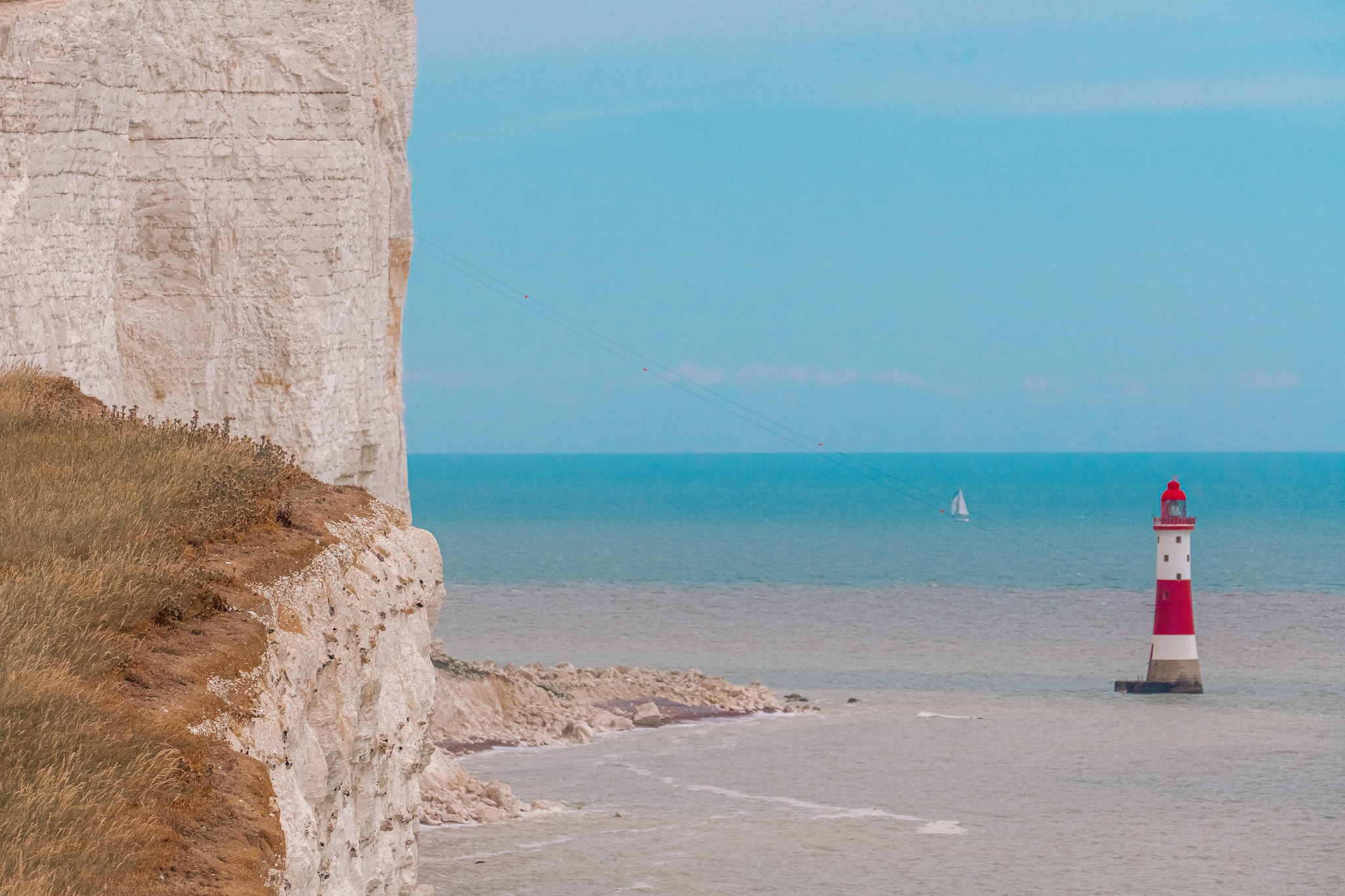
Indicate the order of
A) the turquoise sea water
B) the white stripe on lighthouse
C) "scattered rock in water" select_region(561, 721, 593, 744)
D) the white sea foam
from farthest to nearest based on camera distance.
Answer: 1. the turquoise sea water
2. the white stripe on lighthouse
3. "scattered rock in water" select_region(561, 721, 593, 744)
4. the white sea foam

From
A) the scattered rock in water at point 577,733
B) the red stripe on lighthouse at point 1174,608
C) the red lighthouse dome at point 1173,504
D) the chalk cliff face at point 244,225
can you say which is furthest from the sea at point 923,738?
the chalk cliff face at point 244,225

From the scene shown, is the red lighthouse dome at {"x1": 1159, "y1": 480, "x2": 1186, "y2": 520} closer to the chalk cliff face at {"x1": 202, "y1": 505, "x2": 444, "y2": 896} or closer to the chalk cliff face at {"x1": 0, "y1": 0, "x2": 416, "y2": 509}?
the chalk cliff face at {"x1": 0, "y1": 0, "x2": 416, "y2": 509}

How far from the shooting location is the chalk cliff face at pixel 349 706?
25.5 ft

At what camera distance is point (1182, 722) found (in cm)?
3341

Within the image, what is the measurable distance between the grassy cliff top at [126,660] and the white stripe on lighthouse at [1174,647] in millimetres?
30068

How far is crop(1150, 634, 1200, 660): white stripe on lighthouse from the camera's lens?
37219 mm

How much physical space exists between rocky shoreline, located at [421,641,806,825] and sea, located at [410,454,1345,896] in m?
0.64

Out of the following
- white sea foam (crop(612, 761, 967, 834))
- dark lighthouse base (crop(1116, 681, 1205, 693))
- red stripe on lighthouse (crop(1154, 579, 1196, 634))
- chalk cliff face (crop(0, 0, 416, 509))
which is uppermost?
chalk cliff face (crop(0, 0, 416, 509))

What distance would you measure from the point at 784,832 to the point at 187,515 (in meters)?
14.8

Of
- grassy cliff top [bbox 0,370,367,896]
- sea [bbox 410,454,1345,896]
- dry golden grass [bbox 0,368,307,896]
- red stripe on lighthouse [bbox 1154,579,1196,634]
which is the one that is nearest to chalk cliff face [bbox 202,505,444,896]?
grassy cliff top [bbox 0,370,367,896]

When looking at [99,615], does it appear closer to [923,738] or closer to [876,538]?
[923,738]

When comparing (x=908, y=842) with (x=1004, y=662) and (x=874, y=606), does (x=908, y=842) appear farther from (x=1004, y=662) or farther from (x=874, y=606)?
(x=874, y=606)

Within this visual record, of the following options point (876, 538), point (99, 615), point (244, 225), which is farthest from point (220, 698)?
point (876, 538)

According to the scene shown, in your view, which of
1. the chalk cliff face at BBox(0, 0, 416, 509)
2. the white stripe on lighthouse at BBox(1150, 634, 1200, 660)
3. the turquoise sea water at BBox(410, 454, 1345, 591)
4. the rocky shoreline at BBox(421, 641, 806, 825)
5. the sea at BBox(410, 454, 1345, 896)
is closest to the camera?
the chalk cliff face at BBox(0, 0, 416, 509)
